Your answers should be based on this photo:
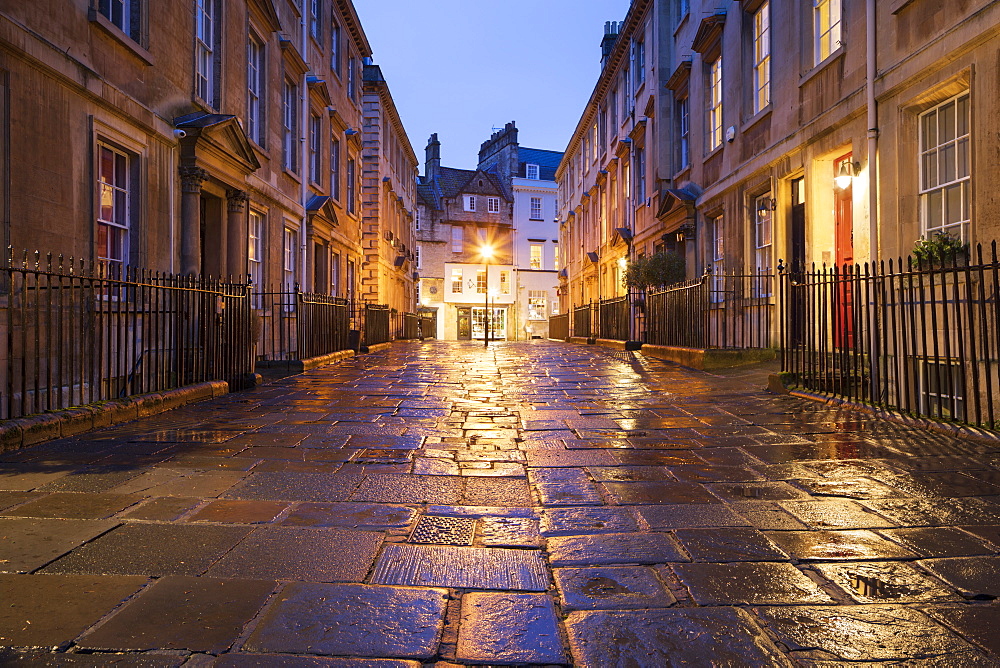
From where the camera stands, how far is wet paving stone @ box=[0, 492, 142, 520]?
3104mm

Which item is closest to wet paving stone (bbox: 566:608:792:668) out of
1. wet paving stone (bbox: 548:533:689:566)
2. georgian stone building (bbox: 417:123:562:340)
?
wet paving stone (bbox: 548:533:689:566)

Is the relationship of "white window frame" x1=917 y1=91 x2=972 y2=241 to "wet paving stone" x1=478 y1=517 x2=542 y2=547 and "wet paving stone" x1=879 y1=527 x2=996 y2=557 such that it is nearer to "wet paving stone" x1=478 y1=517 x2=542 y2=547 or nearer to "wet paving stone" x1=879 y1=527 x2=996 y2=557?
"wet paving stone" x1=879 y1=527 x2=996 y2=557

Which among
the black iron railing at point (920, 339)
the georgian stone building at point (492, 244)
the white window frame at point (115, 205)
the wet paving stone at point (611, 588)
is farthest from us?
the georgian stone building at point (492, 244)

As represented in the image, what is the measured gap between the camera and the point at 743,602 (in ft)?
7.20

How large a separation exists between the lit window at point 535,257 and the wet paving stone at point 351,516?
45649 millimetres

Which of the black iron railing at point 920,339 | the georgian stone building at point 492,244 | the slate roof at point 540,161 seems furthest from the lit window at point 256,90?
the slate roof at point 540,161

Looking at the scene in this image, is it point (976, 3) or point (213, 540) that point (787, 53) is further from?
point (213, 540)

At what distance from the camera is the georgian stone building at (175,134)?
641cm

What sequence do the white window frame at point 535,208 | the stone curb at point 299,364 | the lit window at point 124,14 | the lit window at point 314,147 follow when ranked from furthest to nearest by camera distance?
the white window frame at point 535,208
the lit window at point 314,147
the stone curb at point 299,364
the lit window at point 124,14

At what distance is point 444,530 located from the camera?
9.74 ft

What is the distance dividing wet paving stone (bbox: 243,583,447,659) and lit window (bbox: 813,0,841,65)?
980 cm

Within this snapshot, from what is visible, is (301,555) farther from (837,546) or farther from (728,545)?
(837,546)

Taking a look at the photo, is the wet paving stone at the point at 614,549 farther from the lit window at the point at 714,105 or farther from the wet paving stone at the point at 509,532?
the lit window at the point at 714,105

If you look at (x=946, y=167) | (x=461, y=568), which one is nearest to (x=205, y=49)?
(x=946, y=167)
